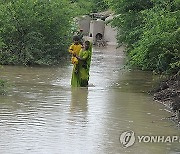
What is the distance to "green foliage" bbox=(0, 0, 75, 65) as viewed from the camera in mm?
23328

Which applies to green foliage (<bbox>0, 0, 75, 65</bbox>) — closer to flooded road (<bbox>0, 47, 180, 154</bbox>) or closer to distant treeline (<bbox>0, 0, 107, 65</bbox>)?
distant treeline (<bbox>0, 0, 107, 65</bbox>)

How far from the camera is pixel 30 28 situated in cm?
2394

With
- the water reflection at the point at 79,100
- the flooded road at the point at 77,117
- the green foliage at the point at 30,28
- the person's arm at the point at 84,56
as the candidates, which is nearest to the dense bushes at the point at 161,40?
the flooded road at the point at 77,117

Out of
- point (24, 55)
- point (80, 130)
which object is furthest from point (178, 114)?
point (24, 55)

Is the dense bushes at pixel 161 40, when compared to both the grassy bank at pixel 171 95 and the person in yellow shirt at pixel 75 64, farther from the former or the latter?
the person in yellow shirt at pixel 75 64

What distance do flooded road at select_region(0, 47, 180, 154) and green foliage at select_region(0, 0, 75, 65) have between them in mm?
5482

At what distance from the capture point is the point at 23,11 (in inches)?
918

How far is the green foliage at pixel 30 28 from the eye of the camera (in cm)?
2333

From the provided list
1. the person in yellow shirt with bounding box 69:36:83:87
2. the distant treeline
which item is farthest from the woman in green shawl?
the distant treeline

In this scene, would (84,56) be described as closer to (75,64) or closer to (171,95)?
(75,64)

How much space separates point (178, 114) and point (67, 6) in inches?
624
